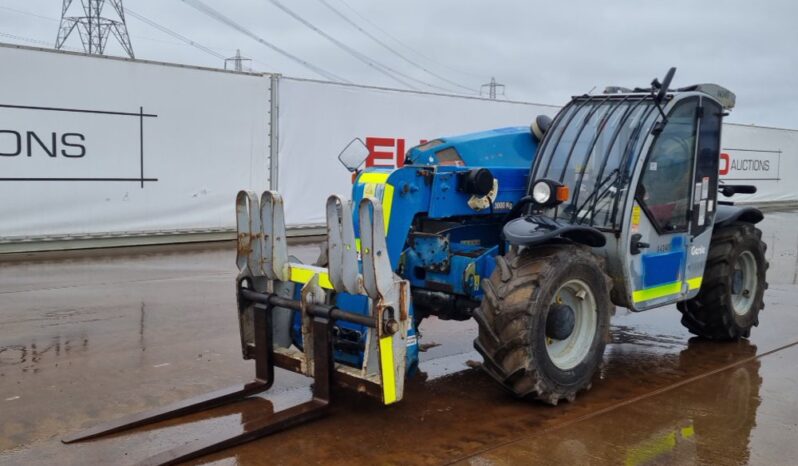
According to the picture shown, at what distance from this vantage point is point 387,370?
416 cm

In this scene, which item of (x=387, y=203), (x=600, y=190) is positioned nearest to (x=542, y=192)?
(x=600, y=190)

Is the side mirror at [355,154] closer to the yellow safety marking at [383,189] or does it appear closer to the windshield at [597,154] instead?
the yellow safety marking at [383,189]

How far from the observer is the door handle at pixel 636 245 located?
5.47 m

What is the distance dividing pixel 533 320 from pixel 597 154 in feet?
5.57

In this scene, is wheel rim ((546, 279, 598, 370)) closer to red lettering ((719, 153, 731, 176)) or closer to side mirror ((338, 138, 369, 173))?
side mirror ((338, 138, 369, 173))

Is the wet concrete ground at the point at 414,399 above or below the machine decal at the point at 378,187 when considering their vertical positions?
below

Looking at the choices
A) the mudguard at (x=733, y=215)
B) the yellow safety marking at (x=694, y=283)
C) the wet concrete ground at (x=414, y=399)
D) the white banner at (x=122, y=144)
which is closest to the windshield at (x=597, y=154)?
the yellow safety marking at (x=694, y=283)

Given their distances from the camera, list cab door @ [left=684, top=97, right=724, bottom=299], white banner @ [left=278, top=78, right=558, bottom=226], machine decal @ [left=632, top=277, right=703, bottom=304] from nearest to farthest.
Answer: machine decal @ [left=632, top=277, right=703, bottom=304] → cab door @ [left=684, top=97, right=724, bottom=299] → white banner @ [left=278, top=78, right=558, bottom=226]

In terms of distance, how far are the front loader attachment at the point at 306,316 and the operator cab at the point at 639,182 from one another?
4.05 feet

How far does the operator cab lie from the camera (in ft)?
17.7

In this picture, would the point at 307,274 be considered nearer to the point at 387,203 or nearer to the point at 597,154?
the point at 387,203

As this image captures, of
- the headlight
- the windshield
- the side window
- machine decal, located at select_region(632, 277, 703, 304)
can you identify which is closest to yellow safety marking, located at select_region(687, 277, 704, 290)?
A: machine decal, located at select_region(632, 277, 703, 304)

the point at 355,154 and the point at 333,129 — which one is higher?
the point at 333,129

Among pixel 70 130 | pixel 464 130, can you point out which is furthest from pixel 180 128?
pixel 464 130
